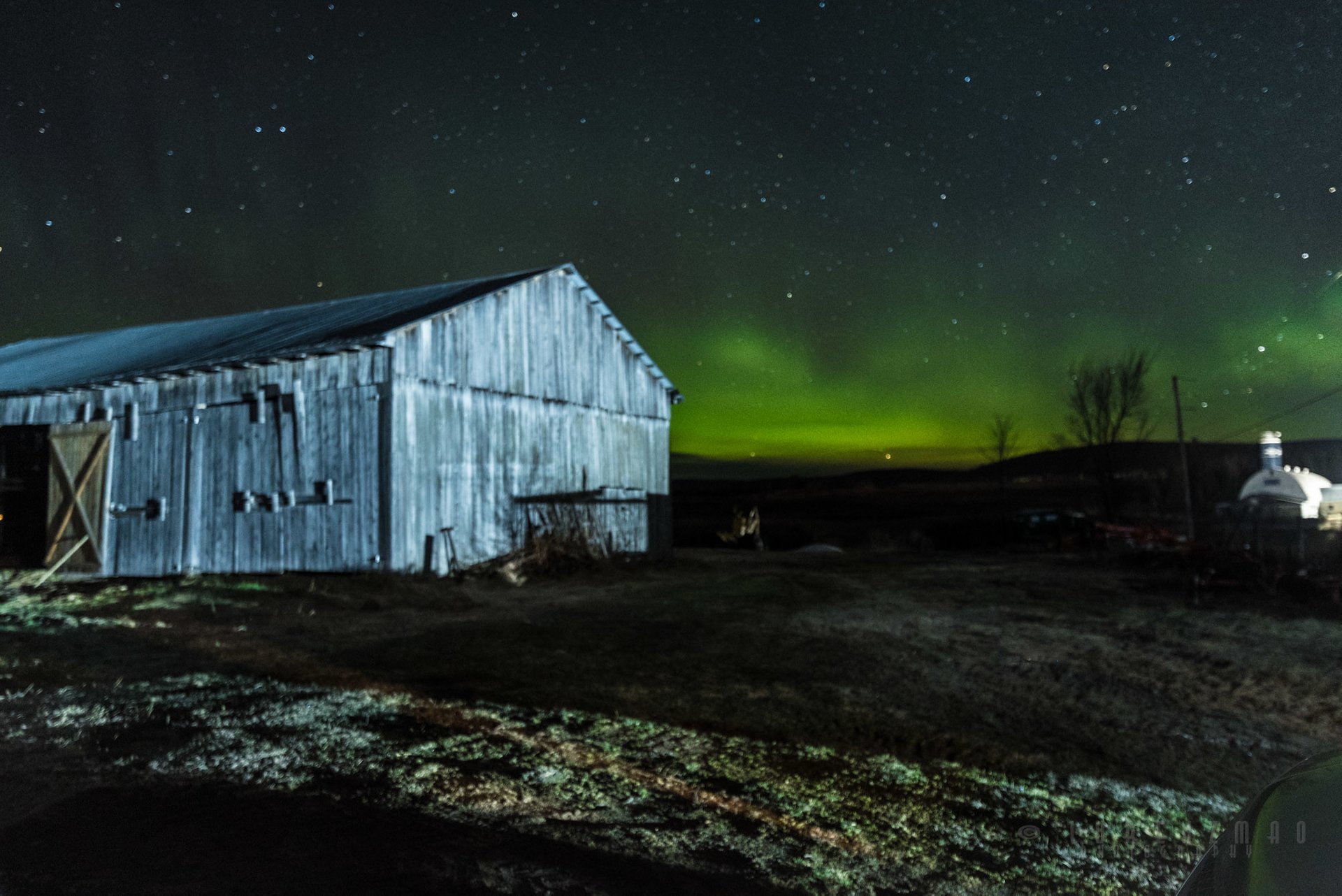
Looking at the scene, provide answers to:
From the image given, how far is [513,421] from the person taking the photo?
17.0m

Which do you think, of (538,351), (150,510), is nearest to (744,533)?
(538,351)

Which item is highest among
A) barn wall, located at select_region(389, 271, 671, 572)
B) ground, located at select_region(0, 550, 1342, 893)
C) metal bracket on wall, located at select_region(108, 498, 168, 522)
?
barn wall, located at select_region(389, 271, 671, 572)

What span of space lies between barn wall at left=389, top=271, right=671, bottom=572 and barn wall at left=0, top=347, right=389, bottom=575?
0.64 m

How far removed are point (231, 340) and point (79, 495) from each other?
4374 millimetres

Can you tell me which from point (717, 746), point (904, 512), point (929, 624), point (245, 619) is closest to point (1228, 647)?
point (929, 624)

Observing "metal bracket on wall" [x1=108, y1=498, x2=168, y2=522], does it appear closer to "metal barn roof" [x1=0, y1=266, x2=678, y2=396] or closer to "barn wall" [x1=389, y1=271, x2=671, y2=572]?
"metal barn roof" [x1=0, y1=266, x2=678, y2=396]

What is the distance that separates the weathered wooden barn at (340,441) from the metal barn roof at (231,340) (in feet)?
0.30

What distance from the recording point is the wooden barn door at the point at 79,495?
17.0m

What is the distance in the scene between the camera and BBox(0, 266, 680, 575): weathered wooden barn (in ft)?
48.6

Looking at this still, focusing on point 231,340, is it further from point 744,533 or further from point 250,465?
point 744,533

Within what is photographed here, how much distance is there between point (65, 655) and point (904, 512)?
58.0 m

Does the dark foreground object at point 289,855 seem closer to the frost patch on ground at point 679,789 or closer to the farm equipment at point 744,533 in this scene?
the frost patch on ground at point 679,789

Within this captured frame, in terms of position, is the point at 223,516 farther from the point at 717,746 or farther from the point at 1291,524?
the point at 1291,524

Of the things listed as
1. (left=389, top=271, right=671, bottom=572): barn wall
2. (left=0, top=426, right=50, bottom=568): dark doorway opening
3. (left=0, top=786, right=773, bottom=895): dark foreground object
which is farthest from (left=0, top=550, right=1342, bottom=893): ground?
(left=0, top=426, right=50, bottom=568): dark doorway opening
